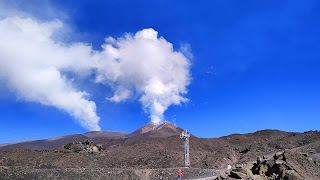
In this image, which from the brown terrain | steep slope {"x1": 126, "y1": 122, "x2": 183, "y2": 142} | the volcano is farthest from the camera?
the volcano

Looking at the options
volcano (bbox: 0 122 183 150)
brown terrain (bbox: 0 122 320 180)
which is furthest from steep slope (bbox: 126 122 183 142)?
brown terrain (bbox: 0 122 320 180)

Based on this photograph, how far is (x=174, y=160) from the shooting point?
50375 millimetres

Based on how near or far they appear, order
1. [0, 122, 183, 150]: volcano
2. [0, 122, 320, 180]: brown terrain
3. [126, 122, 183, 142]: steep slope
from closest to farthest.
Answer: [0, 122, 320, 180]: brown terrain
[126, 122, 183, 142]: steep slope
[0, 122, 183, 150]: volcano

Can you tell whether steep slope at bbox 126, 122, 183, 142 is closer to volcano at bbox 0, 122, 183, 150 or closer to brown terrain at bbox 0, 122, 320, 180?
volcano at bbox 0, 122, 183, 150

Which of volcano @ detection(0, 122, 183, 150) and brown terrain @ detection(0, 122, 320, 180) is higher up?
volcano @ detection(0, 122, 183, 150)

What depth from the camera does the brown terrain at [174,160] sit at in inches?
851

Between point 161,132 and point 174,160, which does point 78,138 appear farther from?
point 174,160

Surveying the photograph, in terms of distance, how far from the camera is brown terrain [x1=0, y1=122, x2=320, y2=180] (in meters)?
21.6

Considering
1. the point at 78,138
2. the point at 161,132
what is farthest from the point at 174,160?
the point at 78,138

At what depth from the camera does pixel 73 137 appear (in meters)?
117

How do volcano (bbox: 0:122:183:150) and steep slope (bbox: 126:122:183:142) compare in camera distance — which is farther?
volcano (bbox: 0:122:183:150)

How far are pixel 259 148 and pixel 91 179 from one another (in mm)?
32677

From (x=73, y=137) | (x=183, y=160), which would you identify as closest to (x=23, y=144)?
(x=73, y=137)

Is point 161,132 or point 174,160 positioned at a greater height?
point 161,132
